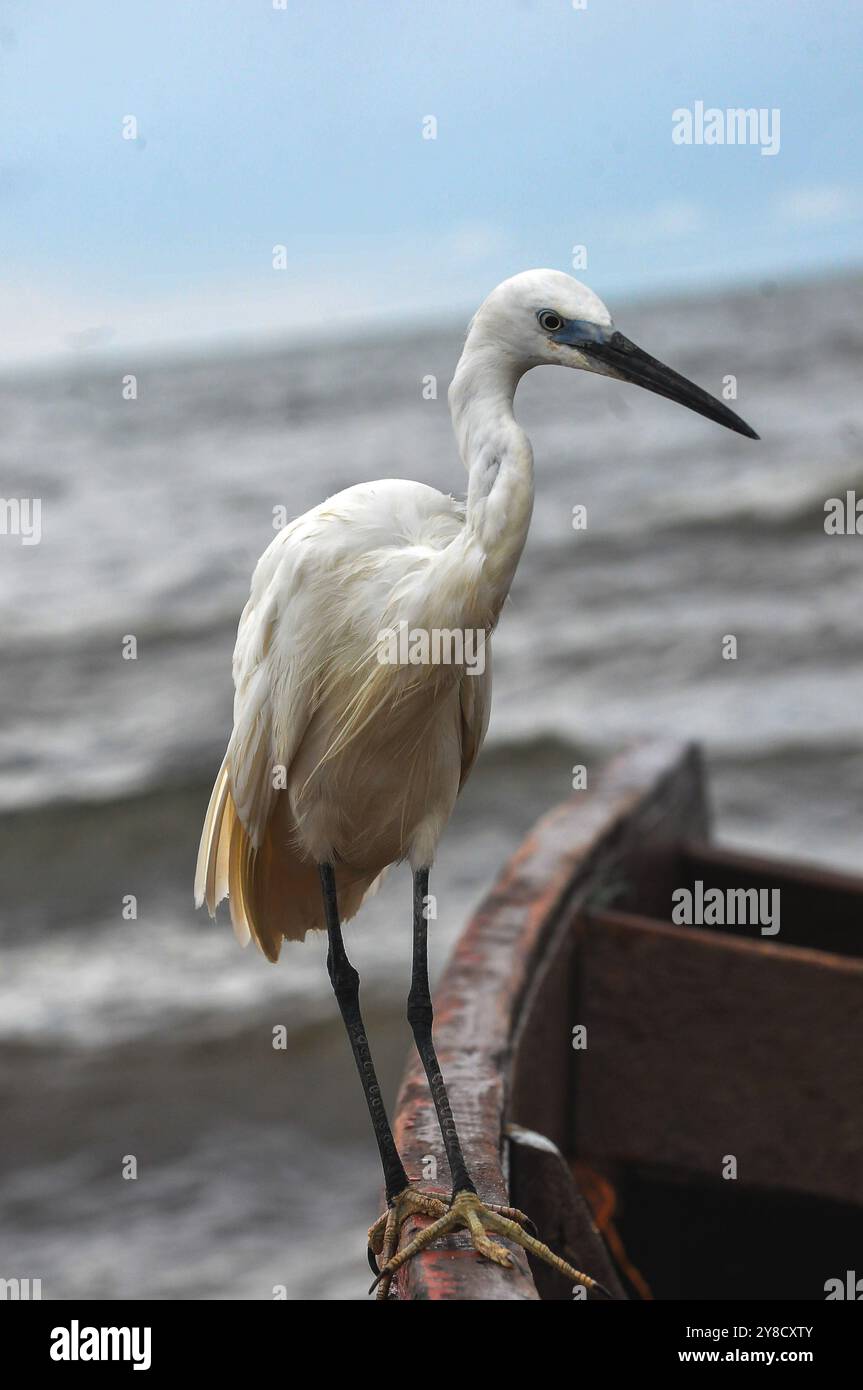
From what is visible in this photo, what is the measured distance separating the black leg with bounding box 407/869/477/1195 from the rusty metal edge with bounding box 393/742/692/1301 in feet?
0.18

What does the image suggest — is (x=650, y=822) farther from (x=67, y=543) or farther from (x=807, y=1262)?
(x=67, y=543)

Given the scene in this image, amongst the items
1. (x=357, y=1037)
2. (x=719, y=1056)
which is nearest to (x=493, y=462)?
(x=357, y=1037)

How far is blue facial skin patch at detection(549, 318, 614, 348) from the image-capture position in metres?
1.88

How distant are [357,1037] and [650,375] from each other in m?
1.20

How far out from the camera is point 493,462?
1.92 meters

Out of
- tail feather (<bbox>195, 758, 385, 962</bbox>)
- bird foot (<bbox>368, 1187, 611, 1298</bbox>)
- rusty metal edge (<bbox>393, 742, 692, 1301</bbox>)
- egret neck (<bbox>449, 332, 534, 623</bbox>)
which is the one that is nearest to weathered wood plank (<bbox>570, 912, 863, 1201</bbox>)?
rusty metal edge (<bbox>393, 742, 692, 1301</bbox>)

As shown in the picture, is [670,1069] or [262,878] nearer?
[262,878]

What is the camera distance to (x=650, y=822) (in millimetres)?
3578

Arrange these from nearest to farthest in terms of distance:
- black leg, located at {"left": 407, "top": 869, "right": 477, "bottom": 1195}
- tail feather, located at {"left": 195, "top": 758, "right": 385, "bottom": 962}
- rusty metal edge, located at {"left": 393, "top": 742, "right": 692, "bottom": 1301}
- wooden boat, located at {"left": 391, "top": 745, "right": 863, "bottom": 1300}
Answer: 1. rusty metal edge, located at {"left": 393, "top": 742, "right": 692, "bottom": 1301}
2. black leg, located at {"left": 407, "top": 869, "right": 477, "bottom": 1195}
3. tail feather, located at {"left": 195, "top": 758, "right": 385, "bottom": 962}
4. wooden boat, located at {"left": 391, "top": 745, "right": 863, "bottom": 1300}

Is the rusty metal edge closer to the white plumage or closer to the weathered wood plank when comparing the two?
the weathered wood plank

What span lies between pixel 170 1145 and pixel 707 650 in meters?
5.65

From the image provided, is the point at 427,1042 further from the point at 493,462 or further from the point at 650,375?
the point at 650,375
